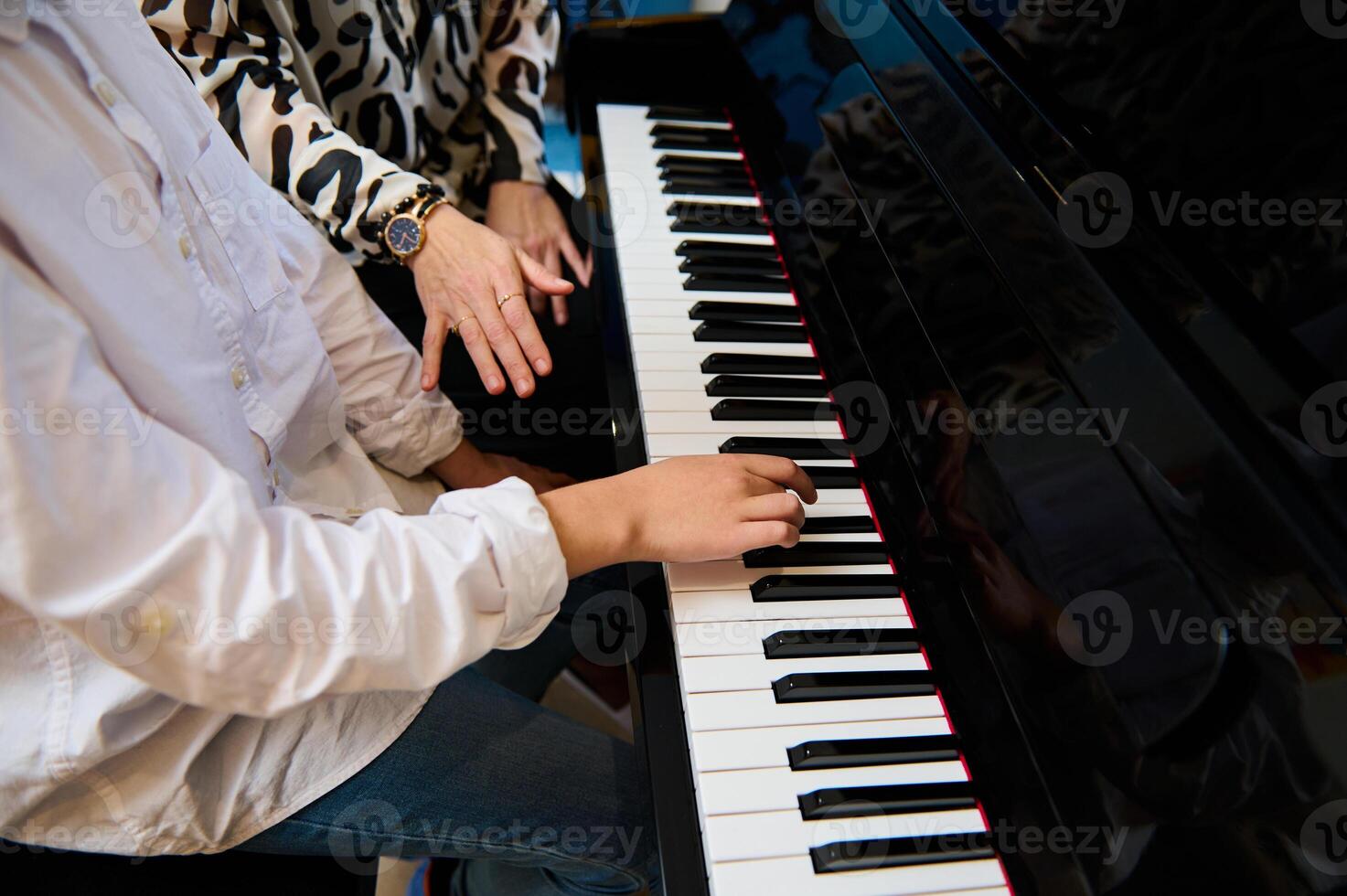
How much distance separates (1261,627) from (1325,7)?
547 millimetres

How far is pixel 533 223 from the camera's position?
1587mm

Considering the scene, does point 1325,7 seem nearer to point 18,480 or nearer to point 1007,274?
point 1007,274

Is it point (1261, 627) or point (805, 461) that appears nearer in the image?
point (1261, 627)

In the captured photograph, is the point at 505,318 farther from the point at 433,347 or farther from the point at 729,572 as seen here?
the point at 729,572

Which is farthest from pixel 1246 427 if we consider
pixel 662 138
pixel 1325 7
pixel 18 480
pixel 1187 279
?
pixel 662 138

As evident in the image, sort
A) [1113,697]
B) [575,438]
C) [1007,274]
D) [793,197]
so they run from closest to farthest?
[1113,697] < [1007,274] < [793,197] < [575,438]

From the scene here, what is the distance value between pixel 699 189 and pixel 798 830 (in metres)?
Result: 0.98

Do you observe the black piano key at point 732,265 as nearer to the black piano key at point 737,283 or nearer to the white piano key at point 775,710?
the black piano key at point 737,283

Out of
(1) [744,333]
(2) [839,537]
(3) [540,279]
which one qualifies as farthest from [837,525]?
(3) [540,279]

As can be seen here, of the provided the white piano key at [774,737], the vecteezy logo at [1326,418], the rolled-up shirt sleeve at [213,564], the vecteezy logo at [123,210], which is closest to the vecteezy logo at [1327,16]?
the vecteezy logo at [1326,418]

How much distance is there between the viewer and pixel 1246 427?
2.24 feet

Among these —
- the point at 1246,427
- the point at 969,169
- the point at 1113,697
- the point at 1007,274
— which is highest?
the point at 969,169

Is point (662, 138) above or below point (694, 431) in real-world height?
above

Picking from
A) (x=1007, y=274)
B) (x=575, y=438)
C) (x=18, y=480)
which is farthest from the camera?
(x=575, y=438)
